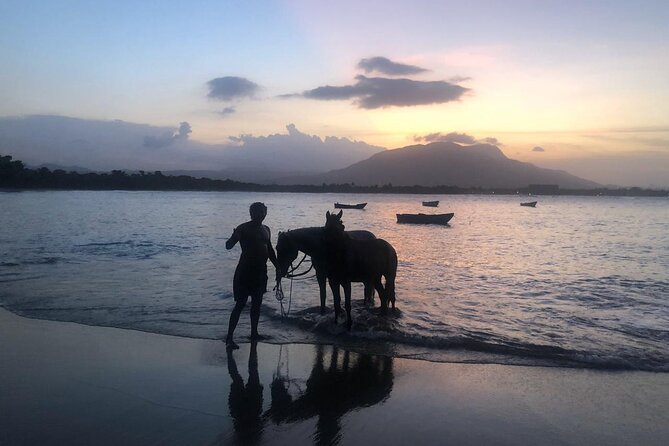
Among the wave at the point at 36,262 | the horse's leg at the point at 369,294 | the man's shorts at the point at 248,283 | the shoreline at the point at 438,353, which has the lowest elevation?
the wave at the point at 36,262

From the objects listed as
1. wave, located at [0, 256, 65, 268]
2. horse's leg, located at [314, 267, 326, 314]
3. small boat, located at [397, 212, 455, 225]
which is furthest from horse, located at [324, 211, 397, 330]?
small boat, located at [397, 212, 455, 225]

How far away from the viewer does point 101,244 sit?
28.0 metres

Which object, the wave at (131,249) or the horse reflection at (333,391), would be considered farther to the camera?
the wave at (131,249)

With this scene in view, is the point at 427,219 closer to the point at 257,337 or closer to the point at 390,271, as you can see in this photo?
the point at 390,271

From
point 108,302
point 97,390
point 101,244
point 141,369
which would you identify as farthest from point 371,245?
point 101,244

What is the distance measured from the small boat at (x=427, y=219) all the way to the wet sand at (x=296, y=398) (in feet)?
161

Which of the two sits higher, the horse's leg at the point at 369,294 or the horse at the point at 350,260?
the horse at the point at 350,260

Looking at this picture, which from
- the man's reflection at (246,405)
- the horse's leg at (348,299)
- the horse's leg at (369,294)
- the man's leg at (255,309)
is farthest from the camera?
the horse's leg at (369,294)

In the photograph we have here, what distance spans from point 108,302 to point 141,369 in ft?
20.0

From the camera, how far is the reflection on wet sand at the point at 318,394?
18.6ft

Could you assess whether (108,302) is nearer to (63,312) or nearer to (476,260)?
(63,312)

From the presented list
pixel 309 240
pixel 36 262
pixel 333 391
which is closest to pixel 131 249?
pixel 36 262

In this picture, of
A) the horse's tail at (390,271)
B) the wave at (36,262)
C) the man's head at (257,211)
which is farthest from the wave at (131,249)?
the man's head at (257,211)

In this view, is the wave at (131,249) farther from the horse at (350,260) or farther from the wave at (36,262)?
the horse at (350,260)
